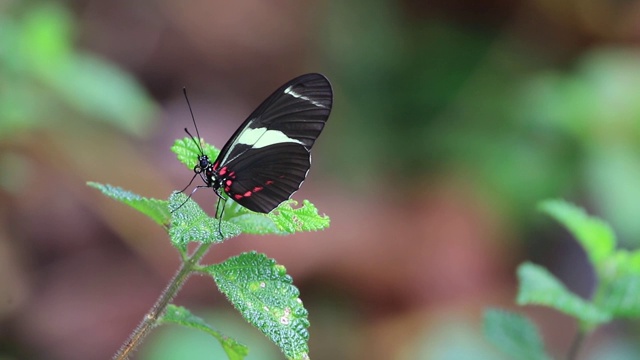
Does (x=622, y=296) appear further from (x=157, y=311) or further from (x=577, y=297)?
(x=157, y=311)

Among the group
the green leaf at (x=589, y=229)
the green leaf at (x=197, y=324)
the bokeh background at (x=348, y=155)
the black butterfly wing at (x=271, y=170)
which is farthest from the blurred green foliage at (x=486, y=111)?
the green leaf at (x=197, y=324)

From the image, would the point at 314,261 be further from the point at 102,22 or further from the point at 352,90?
the point at 102,22

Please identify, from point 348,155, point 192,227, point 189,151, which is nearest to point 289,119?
point 189,151

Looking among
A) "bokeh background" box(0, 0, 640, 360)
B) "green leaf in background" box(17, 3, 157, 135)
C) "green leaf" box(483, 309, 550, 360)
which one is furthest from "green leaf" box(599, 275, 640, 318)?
"green leaf in background" box(17, 3, 157, 135)

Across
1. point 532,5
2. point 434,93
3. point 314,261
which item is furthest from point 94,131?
point 532,5

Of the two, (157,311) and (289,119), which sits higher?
(289,119)

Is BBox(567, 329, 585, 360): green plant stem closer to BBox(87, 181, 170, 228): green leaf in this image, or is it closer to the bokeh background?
BBox(87, 181, 170, 228): green leaf
